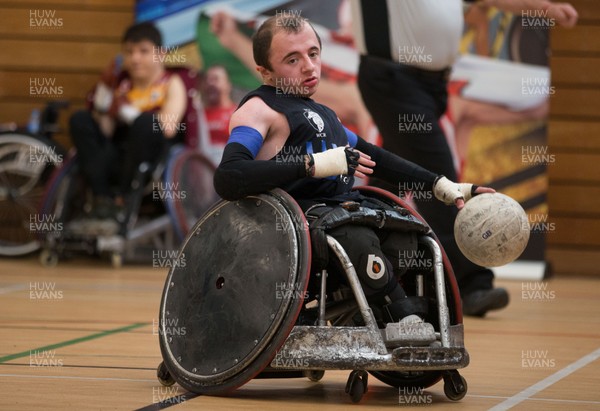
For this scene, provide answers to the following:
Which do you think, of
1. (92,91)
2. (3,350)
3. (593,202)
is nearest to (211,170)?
(92,91)

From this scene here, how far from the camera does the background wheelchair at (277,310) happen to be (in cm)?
335

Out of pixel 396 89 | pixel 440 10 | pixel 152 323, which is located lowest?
pixel 152 323

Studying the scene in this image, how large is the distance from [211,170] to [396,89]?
3.14 meters

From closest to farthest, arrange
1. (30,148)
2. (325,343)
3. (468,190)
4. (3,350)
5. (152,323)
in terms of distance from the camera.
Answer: (325,343) → (468,190) → (3,350) → (152,323) → (30,148)

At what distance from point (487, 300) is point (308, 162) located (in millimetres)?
2686

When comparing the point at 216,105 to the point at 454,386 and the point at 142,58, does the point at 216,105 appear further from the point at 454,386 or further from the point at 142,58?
the point at 454,386

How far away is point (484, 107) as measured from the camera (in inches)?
324

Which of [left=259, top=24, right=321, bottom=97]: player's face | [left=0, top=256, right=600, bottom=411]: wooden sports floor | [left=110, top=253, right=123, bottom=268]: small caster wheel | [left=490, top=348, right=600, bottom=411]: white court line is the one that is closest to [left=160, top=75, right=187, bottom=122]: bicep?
[left=110, top=253, right=123, bottom=268]: small caster wheel

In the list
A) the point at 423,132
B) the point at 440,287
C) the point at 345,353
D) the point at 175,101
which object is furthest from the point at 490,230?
the point at 175,101

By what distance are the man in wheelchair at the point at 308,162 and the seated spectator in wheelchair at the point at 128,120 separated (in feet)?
15.1

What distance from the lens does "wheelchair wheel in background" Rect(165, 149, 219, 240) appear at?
829cm

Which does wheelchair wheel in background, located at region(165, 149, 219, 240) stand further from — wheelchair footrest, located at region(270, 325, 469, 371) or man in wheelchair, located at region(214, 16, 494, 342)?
wheelchair footrest, located at region(270, 325, 469, 371)

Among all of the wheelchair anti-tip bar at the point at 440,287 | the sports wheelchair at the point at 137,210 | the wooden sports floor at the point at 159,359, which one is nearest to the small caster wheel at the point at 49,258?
the sports wheelchair at the point at 137,210

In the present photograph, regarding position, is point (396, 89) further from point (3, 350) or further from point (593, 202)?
point (593, 202)
